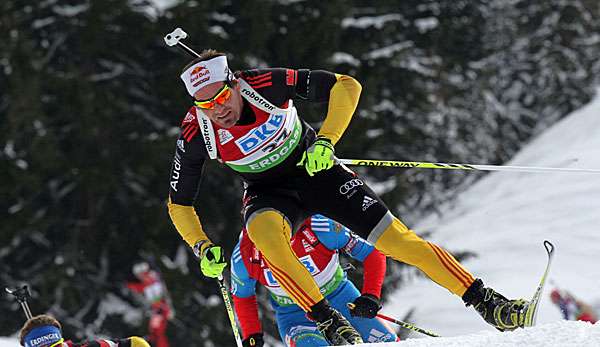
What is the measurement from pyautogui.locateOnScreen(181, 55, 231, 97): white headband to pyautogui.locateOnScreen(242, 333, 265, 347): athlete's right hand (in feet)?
5.30

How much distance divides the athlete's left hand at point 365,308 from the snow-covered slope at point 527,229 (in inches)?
179

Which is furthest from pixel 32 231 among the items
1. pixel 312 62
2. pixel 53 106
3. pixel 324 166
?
pixel 324 166

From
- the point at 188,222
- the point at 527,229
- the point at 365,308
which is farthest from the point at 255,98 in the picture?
the point at 527,229

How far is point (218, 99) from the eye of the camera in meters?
4.70

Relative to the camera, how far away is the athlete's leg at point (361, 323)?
18.3 feet

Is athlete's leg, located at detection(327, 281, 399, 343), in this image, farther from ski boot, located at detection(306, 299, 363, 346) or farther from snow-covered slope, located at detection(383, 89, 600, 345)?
snow-covered slope, located at detection(383, 89, 600, 345)

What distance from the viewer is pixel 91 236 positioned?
51.8 feet

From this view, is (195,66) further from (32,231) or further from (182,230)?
(32,231)

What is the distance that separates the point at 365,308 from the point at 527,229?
8270 millimetres

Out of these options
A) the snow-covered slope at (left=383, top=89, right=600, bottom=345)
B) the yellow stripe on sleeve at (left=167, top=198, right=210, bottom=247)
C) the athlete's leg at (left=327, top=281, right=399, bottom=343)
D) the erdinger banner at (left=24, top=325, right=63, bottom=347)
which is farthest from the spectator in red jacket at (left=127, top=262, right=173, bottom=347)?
the yellow stripe on sleeve at (left=167, top=198, right=210, bottom=247)

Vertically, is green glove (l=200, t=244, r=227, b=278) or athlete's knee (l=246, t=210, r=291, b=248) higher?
athlete's knee (l=246, t=210, r=291, b=248)

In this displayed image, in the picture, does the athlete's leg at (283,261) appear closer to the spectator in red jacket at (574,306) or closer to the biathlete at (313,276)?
the biathlete at (313,276)

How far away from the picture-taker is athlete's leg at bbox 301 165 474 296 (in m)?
4.52

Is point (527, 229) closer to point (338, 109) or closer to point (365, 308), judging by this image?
point (365, 308)
